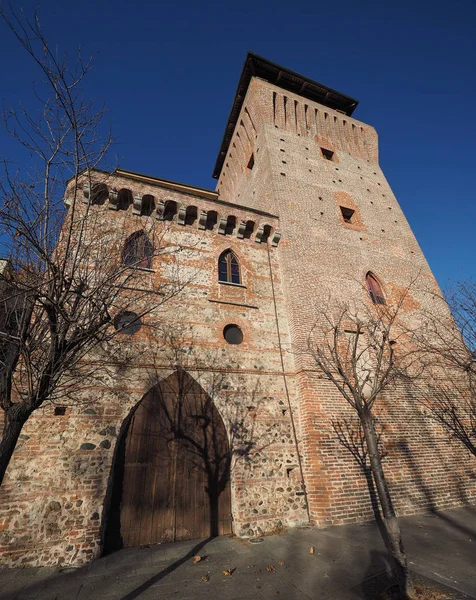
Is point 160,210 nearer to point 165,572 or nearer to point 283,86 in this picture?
point 165,572

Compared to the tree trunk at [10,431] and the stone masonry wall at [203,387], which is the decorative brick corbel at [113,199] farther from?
the tree trunk at [10,431]

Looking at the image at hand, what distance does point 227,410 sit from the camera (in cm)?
771

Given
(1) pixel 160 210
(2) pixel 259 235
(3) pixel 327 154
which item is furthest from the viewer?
(3) pixel 327 154

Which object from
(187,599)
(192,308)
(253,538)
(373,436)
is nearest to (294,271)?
(192,308)

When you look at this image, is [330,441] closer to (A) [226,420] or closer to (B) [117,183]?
(A) [226,420]

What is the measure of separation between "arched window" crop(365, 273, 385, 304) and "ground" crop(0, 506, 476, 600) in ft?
23.8

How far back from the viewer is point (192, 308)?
886 cm

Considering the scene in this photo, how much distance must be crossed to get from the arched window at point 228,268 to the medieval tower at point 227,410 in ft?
0.19

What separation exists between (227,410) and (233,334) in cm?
230

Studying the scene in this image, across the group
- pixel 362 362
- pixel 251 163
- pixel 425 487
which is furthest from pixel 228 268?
pixel 251 163

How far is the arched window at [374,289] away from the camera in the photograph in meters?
11.5

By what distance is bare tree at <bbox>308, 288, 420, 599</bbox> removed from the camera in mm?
5255

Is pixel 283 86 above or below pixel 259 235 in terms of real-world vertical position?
above

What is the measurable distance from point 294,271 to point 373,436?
20.8 ft
